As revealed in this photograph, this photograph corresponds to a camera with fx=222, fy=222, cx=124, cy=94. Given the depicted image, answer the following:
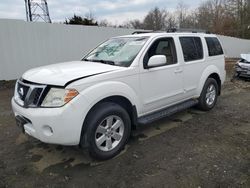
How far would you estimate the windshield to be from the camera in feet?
12.2

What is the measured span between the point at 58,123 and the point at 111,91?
867 millimetres

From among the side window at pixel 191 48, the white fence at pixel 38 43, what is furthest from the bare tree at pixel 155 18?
the side window at pixel 191 48

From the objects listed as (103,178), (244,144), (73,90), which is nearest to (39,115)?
(73,90)

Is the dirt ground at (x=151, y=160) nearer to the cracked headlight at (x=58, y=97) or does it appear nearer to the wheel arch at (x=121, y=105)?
the wheel arch at (x=121, y=105)

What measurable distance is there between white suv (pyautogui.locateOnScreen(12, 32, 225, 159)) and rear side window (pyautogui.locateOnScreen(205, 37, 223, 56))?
353 millimetres

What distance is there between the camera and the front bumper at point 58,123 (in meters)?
2.78

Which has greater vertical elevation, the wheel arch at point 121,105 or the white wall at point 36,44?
the white wall at point 36,44

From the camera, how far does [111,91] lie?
10.5 ft

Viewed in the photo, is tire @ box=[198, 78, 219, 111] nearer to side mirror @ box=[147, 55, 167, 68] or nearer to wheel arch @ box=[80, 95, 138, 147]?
side mirror @ box=[147, 55, 167, 68]

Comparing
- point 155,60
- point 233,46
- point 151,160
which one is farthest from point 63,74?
point 233,46

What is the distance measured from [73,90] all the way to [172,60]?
7.45ft

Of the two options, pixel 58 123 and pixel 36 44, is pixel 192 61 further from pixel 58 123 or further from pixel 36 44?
pixel 36 44

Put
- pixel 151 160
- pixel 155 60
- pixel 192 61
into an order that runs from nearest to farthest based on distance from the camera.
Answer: pixel 151 160 → pixel 155 60 → pixel 192 61

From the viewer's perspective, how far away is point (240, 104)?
6.09m
